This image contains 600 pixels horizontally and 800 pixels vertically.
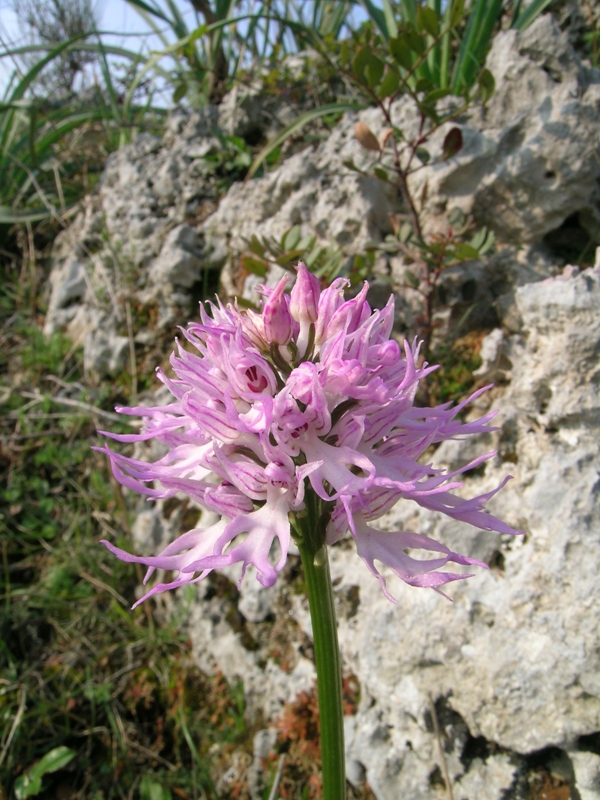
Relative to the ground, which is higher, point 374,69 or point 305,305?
point 374,69

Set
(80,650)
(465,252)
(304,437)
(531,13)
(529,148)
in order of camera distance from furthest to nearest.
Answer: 1. (531,13)
2. (80,650)
3. (529,148)
4. (465,252)
5. (304,437)

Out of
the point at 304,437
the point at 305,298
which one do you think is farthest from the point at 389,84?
the point at 304,437

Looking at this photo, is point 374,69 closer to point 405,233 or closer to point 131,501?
point 405,233

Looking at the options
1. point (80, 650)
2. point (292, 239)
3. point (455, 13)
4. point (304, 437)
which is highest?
point (455, 13)

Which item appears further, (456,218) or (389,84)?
(456,218)

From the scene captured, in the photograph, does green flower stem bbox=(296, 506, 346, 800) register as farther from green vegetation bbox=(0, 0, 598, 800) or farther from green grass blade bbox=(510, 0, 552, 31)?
green grass blade bbox=(510, 0, 552, 31)

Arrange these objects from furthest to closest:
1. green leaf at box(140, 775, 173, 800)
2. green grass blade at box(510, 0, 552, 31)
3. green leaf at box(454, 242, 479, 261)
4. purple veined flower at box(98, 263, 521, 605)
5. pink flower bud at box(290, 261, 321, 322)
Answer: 1. green grass blade at box(510, 0, 552, 31)
2. green leaf at box(140, 775, 173, 800)
3. green leaf at box(454, 242, 479, 261)
4. pink flower bud at box(290, 261, 321, 322)
5. purple veined flower at box(98, 263, 521, 605)

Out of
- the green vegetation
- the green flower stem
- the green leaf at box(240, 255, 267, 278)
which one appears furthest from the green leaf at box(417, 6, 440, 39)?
the green flower stem
